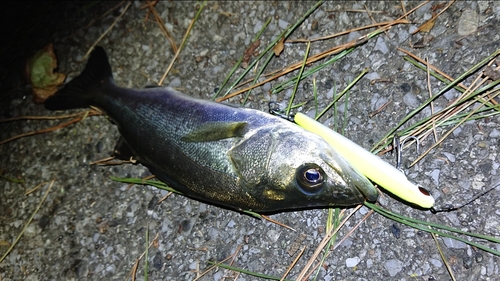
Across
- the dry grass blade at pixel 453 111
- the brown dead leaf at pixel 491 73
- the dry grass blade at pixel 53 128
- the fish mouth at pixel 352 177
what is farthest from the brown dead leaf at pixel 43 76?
the brown dead leaf at pixel 491 73

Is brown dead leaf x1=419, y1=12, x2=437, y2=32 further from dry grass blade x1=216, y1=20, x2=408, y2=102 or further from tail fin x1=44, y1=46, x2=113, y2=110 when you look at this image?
tail fin x1=44, y1=46, x2=113, y2=110

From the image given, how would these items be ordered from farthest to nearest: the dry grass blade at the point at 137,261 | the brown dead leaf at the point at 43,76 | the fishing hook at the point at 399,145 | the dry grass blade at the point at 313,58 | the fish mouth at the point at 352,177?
1. the brown dead leaf at the point at 43,76
2. the dry grass blade at the point at 137,261
3. the dry grass blade at the point at 313,58
4. the fishing hook at the point at 399,145
5. the fish mouth at the point at 352,177

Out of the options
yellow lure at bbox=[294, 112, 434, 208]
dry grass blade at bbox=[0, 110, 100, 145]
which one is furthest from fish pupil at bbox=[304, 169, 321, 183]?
dry grass blade at bbox=[0, 110, 100, 145]

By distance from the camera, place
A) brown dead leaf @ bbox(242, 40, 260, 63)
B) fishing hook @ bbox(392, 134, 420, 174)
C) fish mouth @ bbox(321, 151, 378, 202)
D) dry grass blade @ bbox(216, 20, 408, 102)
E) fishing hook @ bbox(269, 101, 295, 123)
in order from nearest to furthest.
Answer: fish mouth @ bbox(321, 151, 378, 202) → fishing hook @ bbox(392, 134, 420, 174) → fishing hook @ bbox(269, 101, 295, 123) → dry grass blade @ bbox(216, 20, 408, 102) → brown dead leaf @ bbox(242, 40, 260, 63)

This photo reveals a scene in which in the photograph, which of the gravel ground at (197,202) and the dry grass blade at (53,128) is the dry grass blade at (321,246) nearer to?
the gravel ground at (197,202)

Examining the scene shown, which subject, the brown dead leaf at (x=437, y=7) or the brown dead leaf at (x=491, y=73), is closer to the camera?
the brown dead leaf at (x=491, y=73)

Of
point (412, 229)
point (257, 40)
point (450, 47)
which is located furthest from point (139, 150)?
point (450, 47)
